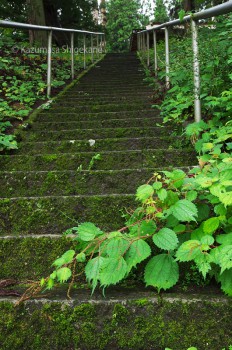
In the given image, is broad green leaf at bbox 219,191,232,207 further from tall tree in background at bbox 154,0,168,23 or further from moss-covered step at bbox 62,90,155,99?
tall tree in background at bbox 154,0,168,23

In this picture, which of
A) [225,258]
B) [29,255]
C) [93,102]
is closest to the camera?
[225,258]

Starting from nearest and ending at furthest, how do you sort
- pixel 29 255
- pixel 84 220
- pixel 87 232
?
pixel 87 232
pixel 29 255
pixel 84 220

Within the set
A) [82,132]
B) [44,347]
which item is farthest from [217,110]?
[44,347]

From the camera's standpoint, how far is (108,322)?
4.71ft

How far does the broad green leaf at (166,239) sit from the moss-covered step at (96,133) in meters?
2.01

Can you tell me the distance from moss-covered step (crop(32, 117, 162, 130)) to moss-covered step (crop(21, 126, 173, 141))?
11.2 inches

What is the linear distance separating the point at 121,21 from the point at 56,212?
2780 centimetres

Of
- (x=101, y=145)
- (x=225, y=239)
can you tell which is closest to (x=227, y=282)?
(x=225, y=239)

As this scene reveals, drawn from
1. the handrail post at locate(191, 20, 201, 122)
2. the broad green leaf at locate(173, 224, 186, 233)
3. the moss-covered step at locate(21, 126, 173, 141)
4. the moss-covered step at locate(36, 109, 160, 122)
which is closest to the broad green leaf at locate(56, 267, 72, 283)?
the broad green leaf at locate(173, 224, 186, 233)

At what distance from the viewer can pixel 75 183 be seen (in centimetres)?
244

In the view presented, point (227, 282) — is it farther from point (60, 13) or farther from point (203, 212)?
point (60, 13)

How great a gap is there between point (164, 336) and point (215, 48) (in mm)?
2434

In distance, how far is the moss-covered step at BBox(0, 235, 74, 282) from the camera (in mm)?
1755

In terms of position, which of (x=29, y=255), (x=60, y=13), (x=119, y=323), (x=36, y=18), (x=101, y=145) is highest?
(x=60, y=13)
